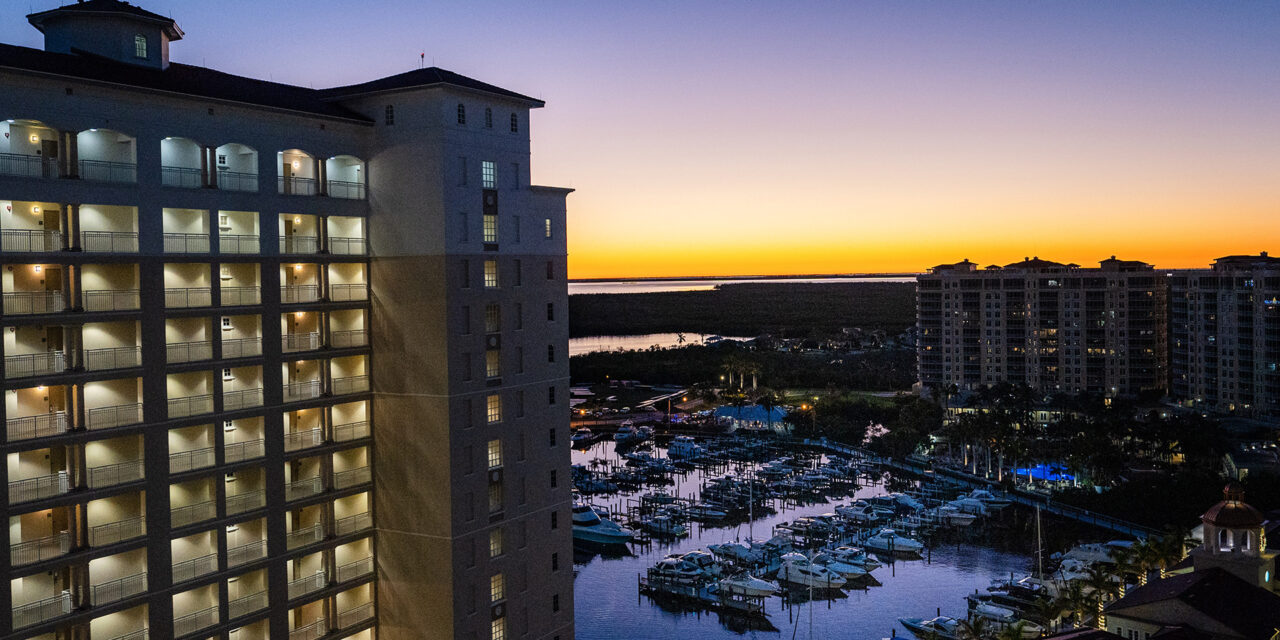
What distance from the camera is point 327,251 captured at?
2847 centimetres

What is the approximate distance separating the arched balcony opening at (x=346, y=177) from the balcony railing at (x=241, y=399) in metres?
6.52

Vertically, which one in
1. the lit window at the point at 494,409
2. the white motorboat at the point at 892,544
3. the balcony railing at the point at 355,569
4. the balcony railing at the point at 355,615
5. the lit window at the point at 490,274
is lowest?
the white motorboat at the point at 892,544

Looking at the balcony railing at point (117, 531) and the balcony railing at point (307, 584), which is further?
the balcony railing at point (307, 584)

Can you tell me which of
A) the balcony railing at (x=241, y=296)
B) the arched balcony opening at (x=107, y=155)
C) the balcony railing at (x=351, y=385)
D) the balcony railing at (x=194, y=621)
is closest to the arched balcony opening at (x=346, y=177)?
the balcony railing at (x=241, y=296)

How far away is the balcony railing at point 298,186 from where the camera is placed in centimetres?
2794

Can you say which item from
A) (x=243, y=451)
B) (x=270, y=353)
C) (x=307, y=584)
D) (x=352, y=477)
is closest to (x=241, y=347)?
(x=270, y=353)

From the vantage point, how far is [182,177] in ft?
81.8

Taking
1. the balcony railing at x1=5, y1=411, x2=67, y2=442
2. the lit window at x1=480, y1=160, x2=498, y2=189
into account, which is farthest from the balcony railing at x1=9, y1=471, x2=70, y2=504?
the lit window at x1=480, y1=160, x2=498, y2=189

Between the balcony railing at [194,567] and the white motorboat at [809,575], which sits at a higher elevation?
the balcony railing at [194,567]

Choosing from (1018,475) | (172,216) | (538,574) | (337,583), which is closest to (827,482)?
(1018,475)

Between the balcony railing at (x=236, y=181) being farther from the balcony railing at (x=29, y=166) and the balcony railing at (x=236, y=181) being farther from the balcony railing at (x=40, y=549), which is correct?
the balcony railing at (x=40, y=549)

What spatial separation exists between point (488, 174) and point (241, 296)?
8324 millimetres

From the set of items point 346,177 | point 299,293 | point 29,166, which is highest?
point 346,177

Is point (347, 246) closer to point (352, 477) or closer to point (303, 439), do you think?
point (303, 439)
